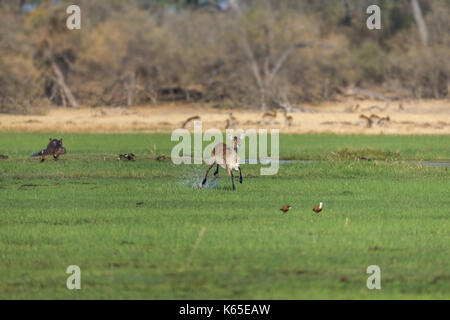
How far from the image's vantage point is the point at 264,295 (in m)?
6.95

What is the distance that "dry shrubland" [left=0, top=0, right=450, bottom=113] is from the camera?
32.8m

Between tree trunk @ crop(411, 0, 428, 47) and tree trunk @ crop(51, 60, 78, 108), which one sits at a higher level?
tree trunk @ crop(411, 0, 428, 47)

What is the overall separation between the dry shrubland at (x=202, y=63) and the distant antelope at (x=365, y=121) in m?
4.93

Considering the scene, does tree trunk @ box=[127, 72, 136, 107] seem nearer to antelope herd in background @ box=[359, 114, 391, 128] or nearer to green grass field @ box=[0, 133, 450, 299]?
antelope herd in background @ box=[359, 114, 391, 128]

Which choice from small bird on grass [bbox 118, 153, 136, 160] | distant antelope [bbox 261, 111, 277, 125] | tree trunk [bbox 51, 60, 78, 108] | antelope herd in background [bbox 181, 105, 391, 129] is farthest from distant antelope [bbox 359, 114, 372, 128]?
tree trunk [bbox 51, 60, 78, 108]

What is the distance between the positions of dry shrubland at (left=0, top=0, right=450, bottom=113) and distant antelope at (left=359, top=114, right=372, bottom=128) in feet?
16.2

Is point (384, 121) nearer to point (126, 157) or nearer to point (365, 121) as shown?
point (365, 121)

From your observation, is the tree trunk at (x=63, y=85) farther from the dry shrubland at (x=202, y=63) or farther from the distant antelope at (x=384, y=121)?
the distant antelope at (x=384, y=121)

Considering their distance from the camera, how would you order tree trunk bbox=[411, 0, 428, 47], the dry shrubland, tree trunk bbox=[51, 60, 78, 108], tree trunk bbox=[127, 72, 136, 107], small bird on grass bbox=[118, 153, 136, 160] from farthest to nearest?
tree trunk bbox=[411, 0, 428, 47]
tree trunk bbox=[51, 60, 78, 108]
the dry shrubland
tree trunk bbox=[127, 72, 136, 107]
small bird on grass bbox=[118, 153, 136, 160]

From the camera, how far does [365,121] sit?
2683cm

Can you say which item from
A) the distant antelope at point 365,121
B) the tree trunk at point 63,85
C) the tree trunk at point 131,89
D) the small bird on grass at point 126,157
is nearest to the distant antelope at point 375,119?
the distant antelope at point 365,121

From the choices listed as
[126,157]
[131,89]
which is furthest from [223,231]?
[131,89]

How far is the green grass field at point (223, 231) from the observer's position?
7.25 meters
